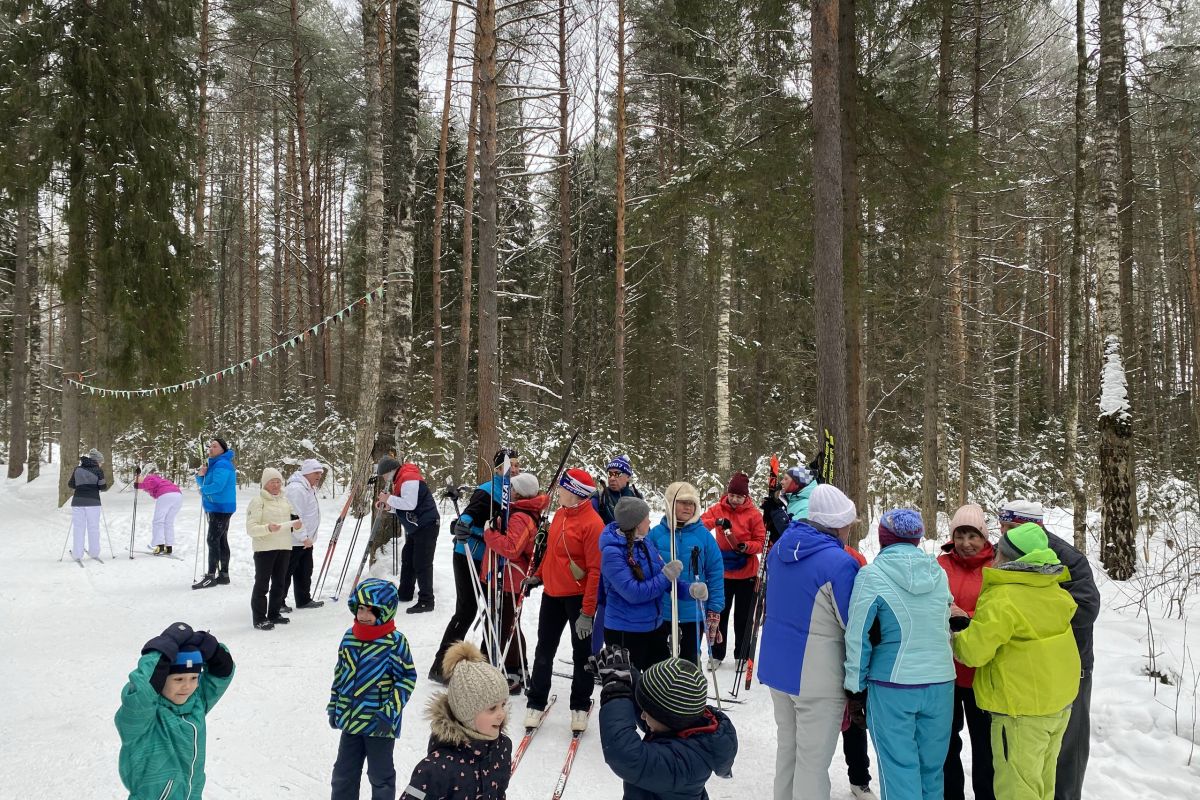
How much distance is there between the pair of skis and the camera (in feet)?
13.7

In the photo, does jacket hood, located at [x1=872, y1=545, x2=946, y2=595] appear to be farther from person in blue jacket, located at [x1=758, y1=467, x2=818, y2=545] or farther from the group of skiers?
person in blue jacket, located at [x1=758, y1=467, x2=818, y2=545]

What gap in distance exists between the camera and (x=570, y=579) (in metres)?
5.13

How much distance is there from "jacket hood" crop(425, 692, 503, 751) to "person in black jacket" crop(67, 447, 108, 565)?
10485mm

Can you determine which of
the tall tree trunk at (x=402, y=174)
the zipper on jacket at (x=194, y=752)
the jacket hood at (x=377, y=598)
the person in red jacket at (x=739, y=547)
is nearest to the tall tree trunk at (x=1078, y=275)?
the person in red jacket at (x=739, y=547)

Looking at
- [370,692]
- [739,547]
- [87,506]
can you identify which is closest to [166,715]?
[370,692]

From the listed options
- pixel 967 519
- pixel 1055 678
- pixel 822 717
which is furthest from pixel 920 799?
pixel 967 519

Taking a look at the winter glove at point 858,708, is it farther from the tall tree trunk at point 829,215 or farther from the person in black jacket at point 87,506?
the person in black jacket at point 87,506

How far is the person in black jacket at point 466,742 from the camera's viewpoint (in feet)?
8.62

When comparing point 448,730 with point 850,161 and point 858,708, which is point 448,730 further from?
point 850,161

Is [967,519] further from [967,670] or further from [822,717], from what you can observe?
[822,717]

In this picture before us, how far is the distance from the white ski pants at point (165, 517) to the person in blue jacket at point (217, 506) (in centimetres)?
224

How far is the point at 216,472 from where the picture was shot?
954 cm

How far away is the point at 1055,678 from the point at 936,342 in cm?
1108

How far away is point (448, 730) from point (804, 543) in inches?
82.4
